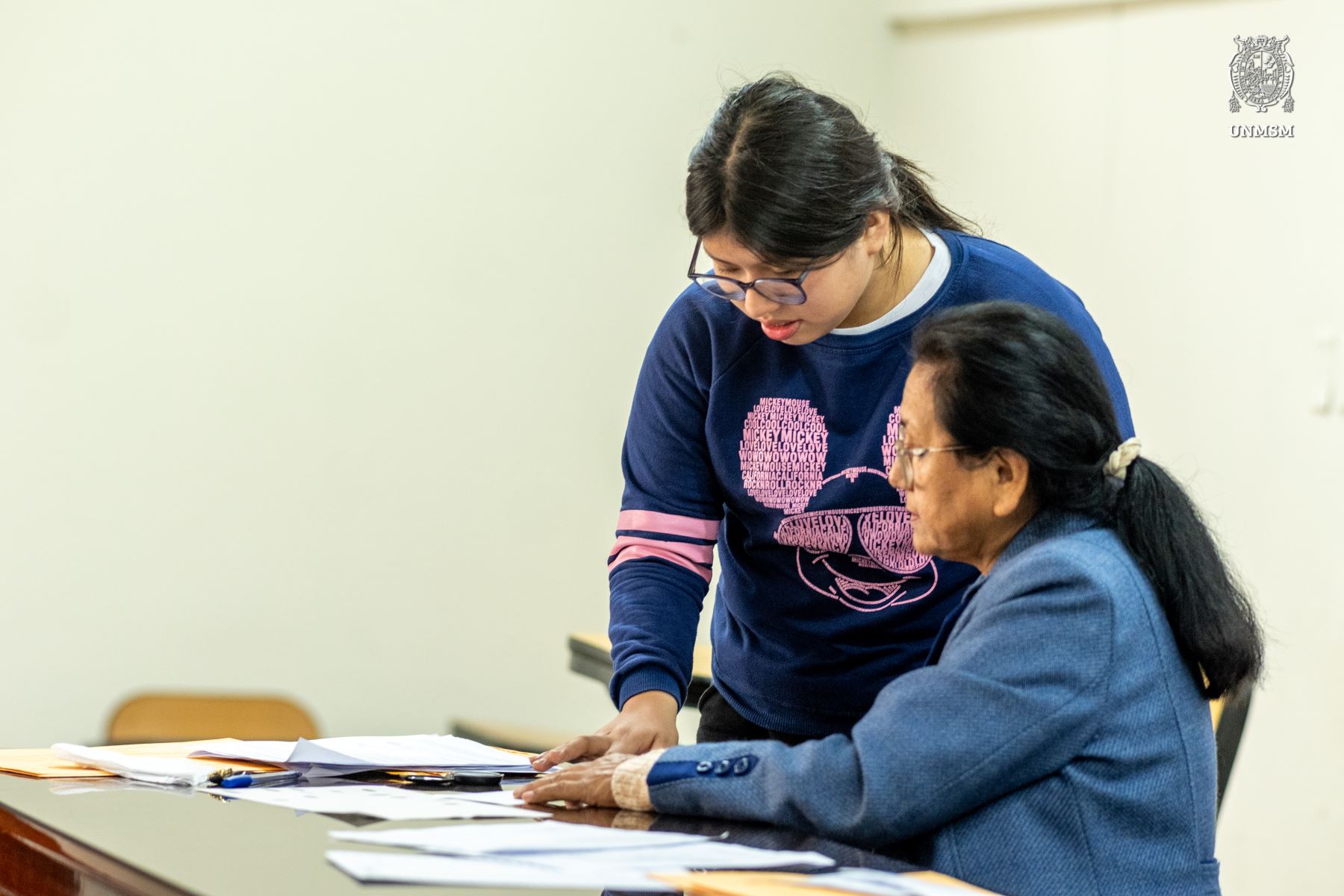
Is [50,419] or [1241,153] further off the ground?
[1241,153]

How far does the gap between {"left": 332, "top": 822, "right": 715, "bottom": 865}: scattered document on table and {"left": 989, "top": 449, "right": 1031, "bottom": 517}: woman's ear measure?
0.37 meters

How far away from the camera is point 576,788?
129cm

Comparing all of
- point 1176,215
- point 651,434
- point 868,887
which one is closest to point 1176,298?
point 1176,215

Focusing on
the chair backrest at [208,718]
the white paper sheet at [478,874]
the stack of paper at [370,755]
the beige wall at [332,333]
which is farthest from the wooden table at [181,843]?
the beige wall at [332,333]

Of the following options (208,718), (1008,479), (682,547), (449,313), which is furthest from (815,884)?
(449,313)

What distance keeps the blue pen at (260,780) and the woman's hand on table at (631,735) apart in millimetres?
235

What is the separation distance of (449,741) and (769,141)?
0.74m

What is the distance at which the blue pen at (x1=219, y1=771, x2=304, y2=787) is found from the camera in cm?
136

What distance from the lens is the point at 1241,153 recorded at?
11.8 feet

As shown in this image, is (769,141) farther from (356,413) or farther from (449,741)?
(356,413)

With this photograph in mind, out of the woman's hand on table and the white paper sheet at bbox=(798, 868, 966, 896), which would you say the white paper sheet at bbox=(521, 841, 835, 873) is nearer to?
the white paper sheet at bbox=(798, 868, 966, 896)

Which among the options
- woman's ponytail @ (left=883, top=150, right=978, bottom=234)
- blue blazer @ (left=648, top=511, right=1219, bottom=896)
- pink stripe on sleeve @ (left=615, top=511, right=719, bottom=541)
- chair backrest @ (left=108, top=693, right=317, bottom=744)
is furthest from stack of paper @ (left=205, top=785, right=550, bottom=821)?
chair backrest @ (left=108, top=693, right=317, bottom=744)

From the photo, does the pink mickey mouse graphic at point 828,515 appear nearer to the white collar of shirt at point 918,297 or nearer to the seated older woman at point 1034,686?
the white collar of shirt at point 918,297

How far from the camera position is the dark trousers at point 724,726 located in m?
1.77
